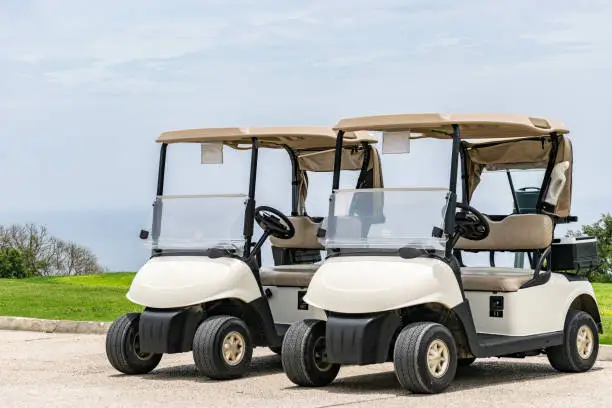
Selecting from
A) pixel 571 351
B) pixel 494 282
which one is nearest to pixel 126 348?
pixel 494 282

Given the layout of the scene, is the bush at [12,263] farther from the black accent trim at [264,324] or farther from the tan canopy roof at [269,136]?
the black accent trim at [264,324]

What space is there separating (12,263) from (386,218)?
35537 mm

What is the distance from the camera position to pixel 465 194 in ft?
40.7

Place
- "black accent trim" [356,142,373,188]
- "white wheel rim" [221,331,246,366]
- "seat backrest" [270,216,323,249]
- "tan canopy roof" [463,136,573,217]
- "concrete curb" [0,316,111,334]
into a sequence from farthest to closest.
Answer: "concrete curb" [0,316,111,334]
"seat backrest" [270,216,323,249]
"black accent trim" [356,142,373,188]
"tan canopy roof" [463,136,573,217]
"white wheel rim" [221,331,246,366]

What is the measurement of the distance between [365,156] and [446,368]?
3.29 metres

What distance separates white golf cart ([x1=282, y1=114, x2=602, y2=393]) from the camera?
364 inches

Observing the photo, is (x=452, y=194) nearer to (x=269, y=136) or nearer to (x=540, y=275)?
(x=540, y=275)

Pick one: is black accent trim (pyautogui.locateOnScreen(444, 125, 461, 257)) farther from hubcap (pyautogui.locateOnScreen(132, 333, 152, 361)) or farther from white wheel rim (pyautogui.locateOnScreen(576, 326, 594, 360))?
hubcap (pyautogui.locateOnScreen(132, 333, 152, 361))

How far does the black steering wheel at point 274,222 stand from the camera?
11570mm

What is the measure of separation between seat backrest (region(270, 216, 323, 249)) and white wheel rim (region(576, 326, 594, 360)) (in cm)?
277

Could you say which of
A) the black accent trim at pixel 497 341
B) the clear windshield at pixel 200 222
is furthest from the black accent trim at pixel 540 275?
the clear windshield at pixel 200 222

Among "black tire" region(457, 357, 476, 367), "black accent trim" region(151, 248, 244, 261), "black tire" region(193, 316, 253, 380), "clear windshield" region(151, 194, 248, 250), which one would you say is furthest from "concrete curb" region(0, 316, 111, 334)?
"black tire" region(457, 357, 476, 367)

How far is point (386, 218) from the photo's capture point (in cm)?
998

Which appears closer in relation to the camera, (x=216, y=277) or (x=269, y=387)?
(x=269, y=387)
